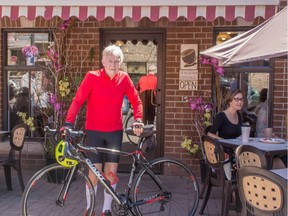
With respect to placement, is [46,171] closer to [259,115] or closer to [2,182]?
[2,182]

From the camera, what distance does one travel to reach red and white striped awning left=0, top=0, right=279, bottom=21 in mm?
5312

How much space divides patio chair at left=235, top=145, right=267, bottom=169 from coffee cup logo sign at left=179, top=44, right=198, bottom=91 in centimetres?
311

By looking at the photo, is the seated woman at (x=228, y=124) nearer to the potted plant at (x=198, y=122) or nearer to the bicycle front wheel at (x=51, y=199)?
the potted plant at (x=198, y=122)

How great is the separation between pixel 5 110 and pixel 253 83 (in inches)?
158

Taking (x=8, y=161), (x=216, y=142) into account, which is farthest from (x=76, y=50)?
(x=216, y=142)

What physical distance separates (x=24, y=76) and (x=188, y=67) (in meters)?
2.68

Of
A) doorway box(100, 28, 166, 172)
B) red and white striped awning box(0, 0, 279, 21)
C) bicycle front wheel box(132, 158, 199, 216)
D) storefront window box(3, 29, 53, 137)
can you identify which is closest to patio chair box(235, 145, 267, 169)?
bicycle front wheel box(132, 158, 199, 216)

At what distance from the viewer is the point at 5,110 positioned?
7.42 meters

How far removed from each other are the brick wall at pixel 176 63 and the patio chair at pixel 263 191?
3740 mm

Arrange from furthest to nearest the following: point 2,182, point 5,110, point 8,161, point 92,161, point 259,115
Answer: point 5,110 < point 259,115 < point 2,182 < point 8,161 < point 92,161

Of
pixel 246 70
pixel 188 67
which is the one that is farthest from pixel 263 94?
pixel 188 67

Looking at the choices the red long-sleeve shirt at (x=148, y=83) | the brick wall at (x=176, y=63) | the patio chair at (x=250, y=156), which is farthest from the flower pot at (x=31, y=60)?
the patio chair at (x=250, y=156)

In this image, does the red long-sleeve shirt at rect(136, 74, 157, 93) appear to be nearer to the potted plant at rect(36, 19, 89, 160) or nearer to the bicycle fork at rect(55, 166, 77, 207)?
the potted plant at rect(36, 19, 89, 160)

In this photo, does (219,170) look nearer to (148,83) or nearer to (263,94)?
(263,94)
